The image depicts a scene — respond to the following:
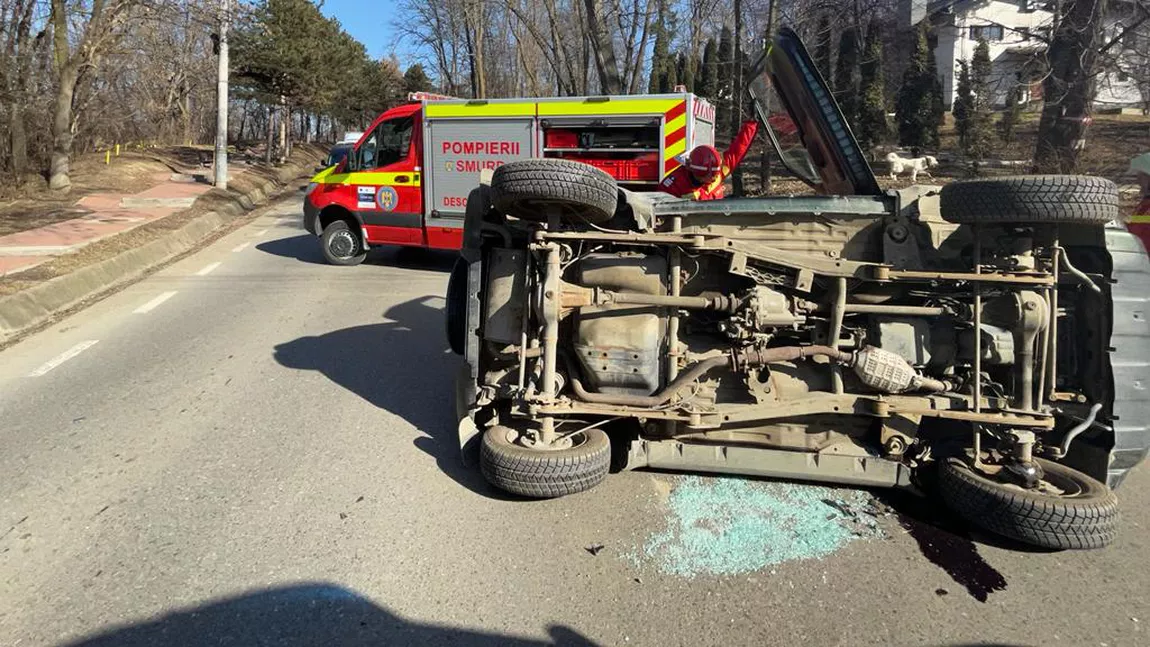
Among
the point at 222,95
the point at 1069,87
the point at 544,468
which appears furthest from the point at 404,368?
the point at 222,95

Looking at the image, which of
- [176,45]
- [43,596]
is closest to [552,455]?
[43,596]

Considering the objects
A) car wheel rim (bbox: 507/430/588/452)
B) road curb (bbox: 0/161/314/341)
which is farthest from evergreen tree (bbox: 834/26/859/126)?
car wheel rim (bbox: 507/430/588/452)

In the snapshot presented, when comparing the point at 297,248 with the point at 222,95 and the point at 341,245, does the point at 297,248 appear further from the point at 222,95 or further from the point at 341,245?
the point at 222,95

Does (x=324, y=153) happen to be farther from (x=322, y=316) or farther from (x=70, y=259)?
(x=322, y=316)

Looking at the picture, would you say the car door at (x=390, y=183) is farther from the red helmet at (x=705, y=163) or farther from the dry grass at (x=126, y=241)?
the red helmet at (x=705, y=163)

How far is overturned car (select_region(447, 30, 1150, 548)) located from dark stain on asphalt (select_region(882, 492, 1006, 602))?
0.45ft

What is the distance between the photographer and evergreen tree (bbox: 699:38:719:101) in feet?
115

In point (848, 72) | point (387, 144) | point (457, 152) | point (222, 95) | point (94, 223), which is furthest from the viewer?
point (848, 72)

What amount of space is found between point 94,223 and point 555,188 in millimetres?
14425

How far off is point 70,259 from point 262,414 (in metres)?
7.64

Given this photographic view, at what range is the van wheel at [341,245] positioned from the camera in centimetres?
1208

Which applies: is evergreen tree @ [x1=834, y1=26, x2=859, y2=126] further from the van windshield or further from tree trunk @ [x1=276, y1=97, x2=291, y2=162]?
tree trunk @ [x1=276, y1=97, x2=291, y2=162]

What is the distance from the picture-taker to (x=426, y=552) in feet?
11.1

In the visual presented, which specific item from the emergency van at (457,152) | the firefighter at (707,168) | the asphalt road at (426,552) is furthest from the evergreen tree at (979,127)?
the asphalt road at (426,552)
